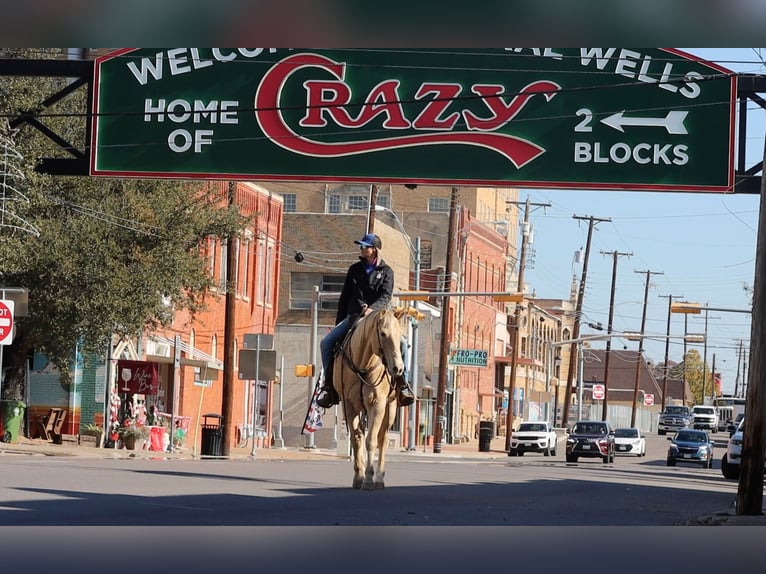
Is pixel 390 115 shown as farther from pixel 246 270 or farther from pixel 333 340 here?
pixel 246 270

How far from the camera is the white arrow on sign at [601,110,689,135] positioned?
21781mm

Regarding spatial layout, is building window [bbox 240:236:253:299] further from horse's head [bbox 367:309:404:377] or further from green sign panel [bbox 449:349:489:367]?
horse's head [bbox 367:309:404:377]

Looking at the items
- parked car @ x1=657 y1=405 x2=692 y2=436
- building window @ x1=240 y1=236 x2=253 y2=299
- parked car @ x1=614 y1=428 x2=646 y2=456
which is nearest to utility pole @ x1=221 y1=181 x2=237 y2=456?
building window @ x1=240 y1=236 x2=253 y2=299

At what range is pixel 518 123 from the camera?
70.9 ft

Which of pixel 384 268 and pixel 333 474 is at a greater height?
pixel 384 268

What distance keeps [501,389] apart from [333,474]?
8508 cm

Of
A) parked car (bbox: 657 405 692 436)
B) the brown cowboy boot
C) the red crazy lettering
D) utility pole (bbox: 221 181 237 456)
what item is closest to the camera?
the brown cowboy boot

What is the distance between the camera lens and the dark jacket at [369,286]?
693 inches

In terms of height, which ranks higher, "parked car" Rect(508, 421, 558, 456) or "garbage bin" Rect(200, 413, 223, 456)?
"garbage bin" Rect(200, 413, 223, 456)

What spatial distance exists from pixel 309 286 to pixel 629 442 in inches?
655

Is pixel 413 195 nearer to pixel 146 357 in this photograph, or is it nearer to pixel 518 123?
pixel 146 357
